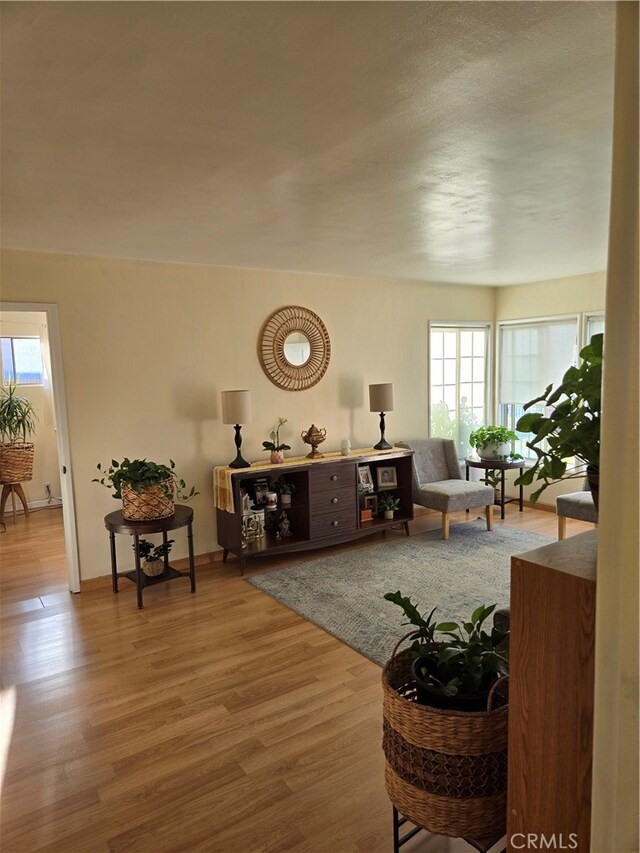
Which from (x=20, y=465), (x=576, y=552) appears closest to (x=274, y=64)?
(x=576, y=552)

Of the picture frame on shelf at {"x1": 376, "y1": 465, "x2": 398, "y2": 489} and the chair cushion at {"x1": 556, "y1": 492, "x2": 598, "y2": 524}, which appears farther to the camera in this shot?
the picture frame on shelf at {"x1": 376, "y1": 465, "x2": 398, "y2": 489}

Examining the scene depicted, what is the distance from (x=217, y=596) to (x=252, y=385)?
181cm

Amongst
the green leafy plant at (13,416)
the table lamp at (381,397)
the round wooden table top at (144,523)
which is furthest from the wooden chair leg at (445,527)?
the green leafy plant at (13,416)

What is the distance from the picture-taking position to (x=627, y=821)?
3.64ft

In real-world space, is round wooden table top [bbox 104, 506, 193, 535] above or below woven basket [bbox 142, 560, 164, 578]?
above

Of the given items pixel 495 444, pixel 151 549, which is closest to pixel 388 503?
pixel 495 444

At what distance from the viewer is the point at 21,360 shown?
7223 millimetres

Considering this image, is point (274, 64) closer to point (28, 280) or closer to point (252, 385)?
point (28, 280)

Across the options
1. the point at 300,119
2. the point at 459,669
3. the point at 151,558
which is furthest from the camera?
the point at 151,558

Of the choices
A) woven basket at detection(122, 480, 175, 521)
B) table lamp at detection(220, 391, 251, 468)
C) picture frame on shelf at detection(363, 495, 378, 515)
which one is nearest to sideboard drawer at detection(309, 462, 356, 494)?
picture frame on shelf at detection(363, 495, 378, 515)

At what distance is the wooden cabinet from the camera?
15.5 feet

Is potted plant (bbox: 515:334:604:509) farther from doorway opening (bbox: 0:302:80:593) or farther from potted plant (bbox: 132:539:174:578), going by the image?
doorway opening (bbox: 0:302:80:593)

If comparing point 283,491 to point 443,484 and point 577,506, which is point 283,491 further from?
point 577,506

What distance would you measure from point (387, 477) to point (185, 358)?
2230 millimetres
